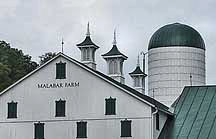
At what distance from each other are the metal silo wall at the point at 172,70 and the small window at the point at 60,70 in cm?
1654

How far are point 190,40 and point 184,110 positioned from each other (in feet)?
45.1

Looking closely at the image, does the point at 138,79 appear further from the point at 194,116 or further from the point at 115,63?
the point at 194,116

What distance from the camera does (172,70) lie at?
79.3m

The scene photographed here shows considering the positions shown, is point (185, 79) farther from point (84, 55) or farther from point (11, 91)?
point (11, 91)

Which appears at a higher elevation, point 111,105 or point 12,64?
point 12,64

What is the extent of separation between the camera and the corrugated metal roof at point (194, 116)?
2495 inches

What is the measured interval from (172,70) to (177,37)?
3335 mm

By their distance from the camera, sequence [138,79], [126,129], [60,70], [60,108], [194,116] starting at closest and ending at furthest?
[126,129] → [60,108] → [60,70] → [194,116] → [138,79]

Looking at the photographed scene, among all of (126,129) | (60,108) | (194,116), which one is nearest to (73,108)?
(60,108)

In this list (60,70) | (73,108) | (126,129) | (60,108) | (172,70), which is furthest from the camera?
(172,70)

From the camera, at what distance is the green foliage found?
88.7 meters

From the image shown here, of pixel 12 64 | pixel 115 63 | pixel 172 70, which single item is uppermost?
pixel 12 64

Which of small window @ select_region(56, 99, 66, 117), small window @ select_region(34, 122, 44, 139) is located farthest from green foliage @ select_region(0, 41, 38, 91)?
small window @ select_region(56, 99, 66, 117)

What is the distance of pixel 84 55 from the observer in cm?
7212
